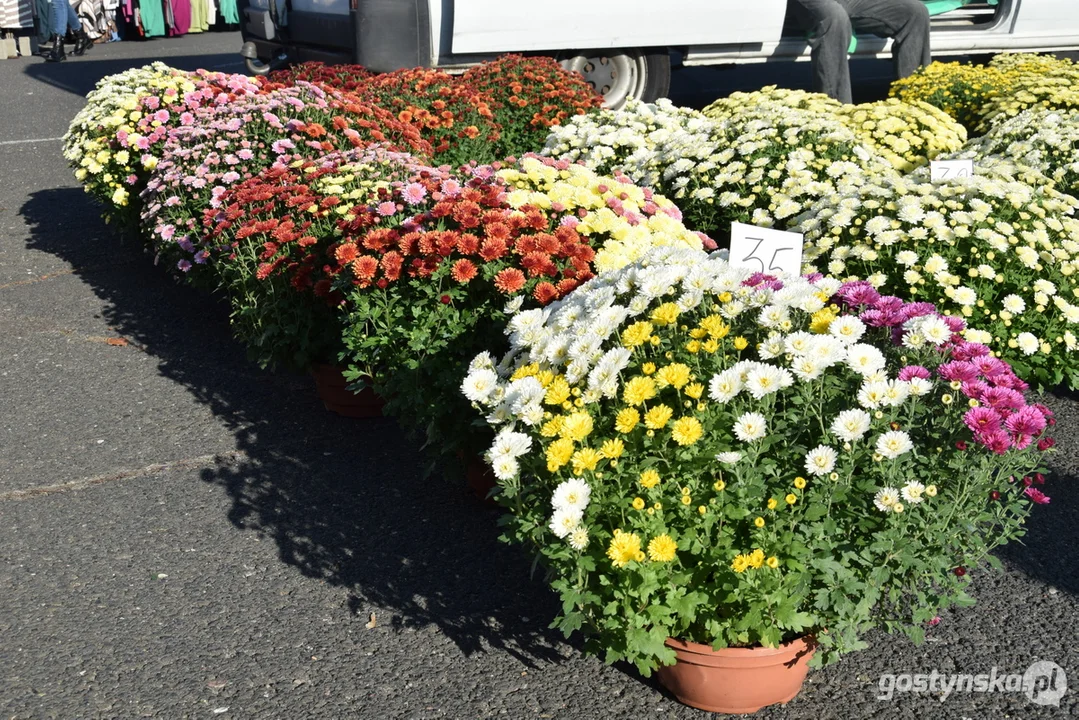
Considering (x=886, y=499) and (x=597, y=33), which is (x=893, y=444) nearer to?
(x=886, y=499)

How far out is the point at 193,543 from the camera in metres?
3.64

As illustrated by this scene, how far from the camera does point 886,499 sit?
248 centimetres

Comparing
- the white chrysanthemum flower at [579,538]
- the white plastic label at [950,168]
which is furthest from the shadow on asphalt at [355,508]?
the white plastic label at [950,168]

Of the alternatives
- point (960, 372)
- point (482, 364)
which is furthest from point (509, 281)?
point (960, 372)

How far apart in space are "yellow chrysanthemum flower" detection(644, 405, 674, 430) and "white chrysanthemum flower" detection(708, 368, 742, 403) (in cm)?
12

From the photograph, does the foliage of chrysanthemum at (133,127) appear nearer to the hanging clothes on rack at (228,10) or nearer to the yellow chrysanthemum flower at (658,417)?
the yellow chrysanthemum flower at (658,417)

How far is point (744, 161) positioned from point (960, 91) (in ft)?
9.93

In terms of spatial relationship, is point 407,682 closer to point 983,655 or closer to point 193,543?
point 193,543

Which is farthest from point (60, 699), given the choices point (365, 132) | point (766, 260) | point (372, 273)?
point (365, 132)

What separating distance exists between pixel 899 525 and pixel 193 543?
7.42ft

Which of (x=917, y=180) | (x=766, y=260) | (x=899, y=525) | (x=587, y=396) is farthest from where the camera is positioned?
(x=917, y=180)

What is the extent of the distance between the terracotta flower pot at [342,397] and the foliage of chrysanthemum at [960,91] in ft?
14.4

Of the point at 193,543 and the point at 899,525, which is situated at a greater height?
the point at 899,525

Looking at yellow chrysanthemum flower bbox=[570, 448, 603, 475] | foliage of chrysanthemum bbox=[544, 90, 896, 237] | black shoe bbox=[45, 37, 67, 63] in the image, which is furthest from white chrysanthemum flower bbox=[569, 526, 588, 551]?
black shoe bbox=[45, 37, 67, 63]
